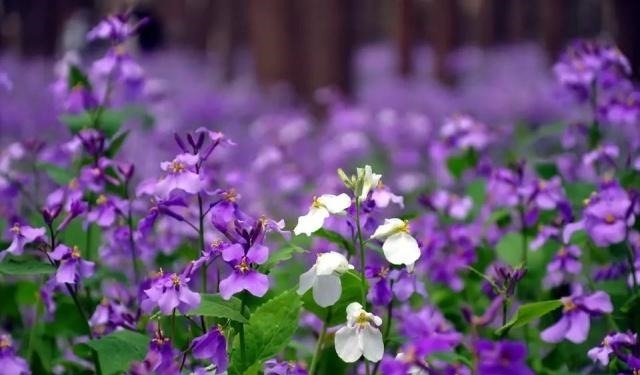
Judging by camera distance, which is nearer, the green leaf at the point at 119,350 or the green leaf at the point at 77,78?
the green leaf at the point at 119,350

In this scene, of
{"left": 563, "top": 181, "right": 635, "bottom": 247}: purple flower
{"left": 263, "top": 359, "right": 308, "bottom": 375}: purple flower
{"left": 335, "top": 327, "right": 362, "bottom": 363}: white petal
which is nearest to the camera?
{"left": 335, "top": 327, "right": 362, "bottom": 363}: white petal

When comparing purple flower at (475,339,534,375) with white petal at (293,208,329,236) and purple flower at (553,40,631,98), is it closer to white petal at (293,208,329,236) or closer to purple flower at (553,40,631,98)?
white petal at (293,208,329,236)

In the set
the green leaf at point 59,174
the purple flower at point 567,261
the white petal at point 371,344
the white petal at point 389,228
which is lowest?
the purple flower at point 567,261

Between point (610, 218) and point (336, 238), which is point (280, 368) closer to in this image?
point (336, 238)

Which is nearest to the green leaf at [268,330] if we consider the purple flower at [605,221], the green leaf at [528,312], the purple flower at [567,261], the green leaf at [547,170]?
the green leaf at [528,312]

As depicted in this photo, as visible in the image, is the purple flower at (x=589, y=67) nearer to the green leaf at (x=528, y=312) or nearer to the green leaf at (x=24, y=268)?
the green leaf at (x=528, y=312)

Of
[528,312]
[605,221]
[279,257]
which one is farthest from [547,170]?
[279,257]

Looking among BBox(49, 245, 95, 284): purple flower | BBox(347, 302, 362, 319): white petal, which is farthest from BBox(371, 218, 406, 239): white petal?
BBox(49, 245, 95, 284): purple flower
